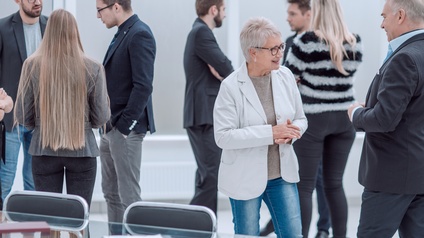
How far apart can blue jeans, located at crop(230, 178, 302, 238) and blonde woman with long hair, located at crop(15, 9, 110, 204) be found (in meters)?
0.86

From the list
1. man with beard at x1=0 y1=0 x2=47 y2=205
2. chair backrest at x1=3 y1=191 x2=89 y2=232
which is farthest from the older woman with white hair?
man with beard at x1=0 y1=0 x2=47 y2=205

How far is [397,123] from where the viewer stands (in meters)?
3.02

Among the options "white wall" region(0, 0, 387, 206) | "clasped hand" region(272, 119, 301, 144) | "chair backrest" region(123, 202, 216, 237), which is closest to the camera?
"chair backrest" region(123, 202, 216, 237)

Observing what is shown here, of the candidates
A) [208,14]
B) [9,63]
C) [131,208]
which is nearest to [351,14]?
[208,14]

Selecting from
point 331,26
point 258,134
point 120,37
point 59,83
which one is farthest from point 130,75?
point 331,26

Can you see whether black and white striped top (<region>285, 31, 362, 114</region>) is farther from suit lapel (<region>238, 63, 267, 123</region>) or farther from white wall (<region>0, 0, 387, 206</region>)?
white wall (<region>0, 0, 387, 206</region>)

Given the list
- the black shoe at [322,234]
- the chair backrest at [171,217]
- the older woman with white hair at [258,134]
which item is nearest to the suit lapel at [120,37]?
the older woman with white hair at [258,134]

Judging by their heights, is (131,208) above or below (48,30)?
below

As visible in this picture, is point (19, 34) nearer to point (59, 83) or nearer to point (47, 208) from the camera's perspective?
point (59, 83)

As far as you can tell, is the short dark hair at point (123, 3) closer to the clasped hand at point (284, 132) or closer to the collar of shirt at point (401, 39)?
the clasped hand at point (284, 132)

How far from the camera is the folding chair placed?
2.87 metres

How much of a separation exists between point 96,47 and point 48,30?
83.7 inches

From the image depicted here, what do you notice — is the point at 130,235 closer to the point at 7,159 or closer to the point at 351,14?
the point at 7,159

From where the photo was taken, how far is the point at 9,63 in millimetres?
4406
